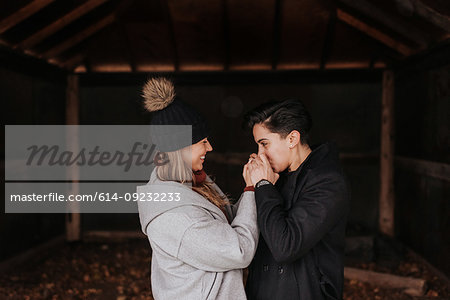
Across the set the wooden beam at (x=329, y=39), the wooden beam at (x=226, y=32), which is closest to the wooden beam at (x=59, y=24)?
the wooden beam at (x=226, y=32)

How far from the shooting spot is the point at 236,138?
8.23m

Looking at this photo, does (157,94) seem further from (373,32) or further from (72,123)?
(72,123)

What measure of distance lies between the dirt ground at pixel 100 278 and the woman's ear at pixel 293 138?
3.74m

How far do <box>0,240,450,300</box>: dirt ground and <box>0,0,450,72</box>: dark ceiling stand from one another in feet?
10.6

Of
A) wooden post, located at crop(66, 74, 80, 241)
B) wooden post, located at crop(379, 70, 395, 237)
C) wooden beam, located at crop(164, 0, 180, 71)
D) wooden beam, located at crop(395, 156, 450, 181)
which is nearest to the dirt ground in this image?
wooden post, located at crop(66, 74, 80, 241)

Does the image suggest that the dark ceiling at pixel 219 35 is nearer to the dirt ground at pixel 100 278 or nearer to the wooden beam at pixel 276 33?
the wooden beam at pixel 276 33

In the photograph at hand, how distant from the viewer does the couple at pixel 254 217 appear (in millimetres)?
2033

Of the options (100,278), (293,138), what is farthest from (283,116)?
(100,278)

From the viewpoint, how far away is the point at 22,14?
5.21 m

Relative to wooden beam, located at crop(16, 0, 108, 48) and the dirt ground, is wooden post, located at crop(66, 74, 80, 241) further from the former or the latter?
wooden beam, located at crop(16, 0, 108, 48)

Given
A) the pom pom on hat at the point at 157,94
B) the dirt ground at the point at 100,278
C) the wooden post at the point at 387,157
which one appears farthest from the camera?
the wooden post at the point at 387,157

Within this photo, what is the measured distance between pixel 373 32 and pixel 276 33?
1.59 meters

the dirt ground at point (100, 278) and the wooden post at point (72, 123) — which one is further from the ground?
the wooden post at point (72, 123)

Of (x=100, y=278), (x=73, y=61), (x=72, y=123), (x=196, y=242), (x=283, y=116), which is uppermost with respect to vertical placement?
(x=73, y=61)
